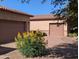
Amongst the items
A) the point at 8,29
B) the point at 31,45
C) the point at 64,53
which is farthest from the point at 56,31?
the point at 31,45

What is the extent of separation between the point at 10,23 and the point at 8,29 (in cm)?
113

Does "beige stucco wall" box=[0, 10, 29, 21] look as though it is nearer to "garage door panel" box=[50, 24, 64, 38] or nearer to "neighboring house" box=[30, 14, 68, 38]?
"neighboring house" box=[30, 14, 68, 38]

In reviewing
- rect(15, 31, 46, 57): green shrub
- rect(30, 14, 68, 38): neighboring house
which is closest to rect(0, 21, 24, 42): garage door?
rect(15, 31, 46, 57): green shrub

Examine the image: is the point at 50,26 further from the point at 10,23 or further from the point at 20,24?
the point at 10,23

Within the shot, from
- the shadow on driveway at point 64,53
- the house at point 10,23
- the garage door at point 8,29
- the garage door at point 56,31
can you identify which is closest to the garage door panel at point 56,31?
the garage door at point 56,31

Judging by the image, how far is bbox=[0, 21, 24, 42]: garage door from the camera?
2460 centimetres

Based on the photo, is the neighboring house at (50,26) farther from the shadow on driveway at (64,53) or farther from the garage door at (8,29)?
the shadow on driveway at (64,53)

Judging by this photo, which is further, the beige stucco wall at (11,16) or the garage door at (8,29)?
the beige stucco wall at (11,16)

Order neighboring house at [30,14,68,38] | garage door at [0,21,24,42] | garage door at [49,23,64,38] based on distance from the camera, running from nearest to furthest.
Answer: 1. garage door at [0,21,24,42]
2. neighboring house at [30,14,68,38]
3. garage door at [49,23,64,38]

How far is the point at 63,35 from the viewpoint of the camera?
3919 centimetres

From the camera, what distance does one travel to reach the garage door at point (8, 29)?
24.6 m

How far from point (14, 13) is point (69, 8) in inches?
633

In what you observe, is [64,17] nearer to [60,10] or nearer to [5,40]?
[60,10]

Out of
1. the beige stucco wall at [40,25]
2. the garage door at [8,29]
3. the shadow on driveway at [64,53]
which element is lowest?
the shadow on driveway at [64,53]
